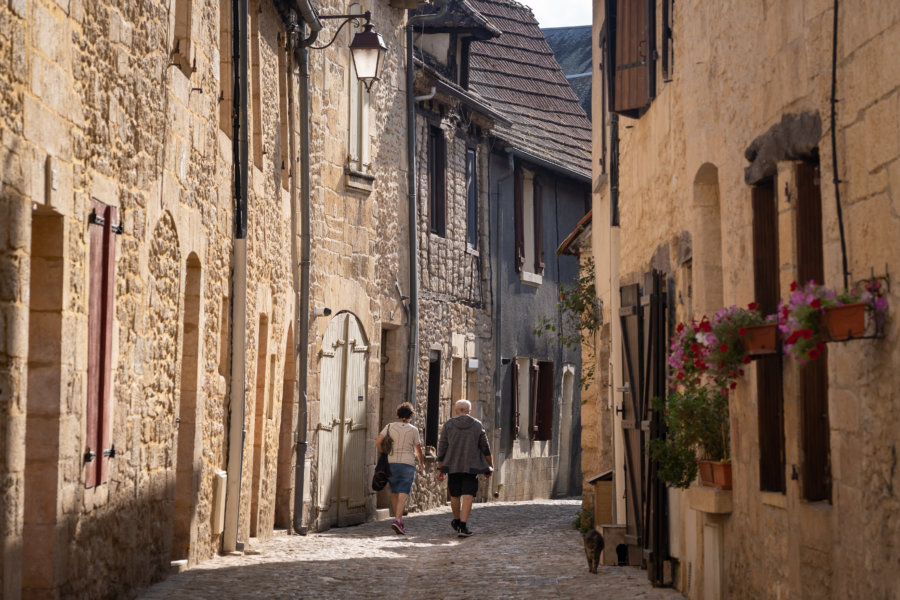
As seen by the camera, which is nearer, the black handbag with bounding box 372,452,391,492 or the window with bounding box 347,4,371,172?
the black handbag with bounding box 372,452,391,492

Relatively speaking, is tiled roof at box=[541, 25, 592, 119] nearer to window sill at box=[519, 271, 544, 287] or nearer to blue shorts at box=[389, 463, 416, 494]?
window sill at box=[519, 271, 544, 287]

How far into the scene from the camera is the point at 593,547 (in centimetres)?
1028

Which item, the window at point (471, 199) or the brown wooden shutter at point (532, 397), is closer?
the window at point (471, 199)

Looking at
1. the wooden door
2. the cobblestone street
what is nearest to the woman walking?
the cobblestone street

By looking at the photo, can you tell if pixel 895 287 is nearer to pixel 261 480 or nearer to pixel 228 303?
pixel 228 303

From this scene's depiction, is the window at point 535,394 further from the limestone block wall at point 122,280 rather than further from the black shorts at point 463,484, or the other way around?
the limestone block wall at point 122,280

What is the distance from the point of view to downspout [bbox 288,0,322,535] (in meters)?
13.8

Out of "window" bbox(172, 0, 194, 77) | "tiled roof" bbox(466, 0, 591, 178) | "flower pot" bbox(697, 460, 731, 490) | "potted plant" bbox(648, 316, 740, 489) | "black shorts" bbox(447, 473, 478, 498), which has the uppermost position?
"tiled roof" bbox(466, 0, 591, 178)

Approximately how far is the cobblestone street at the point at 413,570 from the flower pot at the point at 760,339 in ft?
8.96

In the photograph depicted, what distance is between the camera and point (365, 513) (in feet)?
52.5

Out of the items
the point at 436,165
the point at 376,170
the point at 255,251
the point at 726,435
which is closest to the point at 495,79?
the point at 436,165

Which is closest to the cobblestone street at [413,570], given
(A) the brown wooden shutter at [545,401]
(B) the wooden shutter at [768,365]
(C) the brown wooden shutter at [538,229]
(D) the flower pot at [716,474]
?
(D) the flower pot at [716,474]

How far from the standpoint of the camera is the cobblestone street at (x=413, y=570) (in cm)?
910

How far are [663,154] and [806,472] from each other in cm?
403
